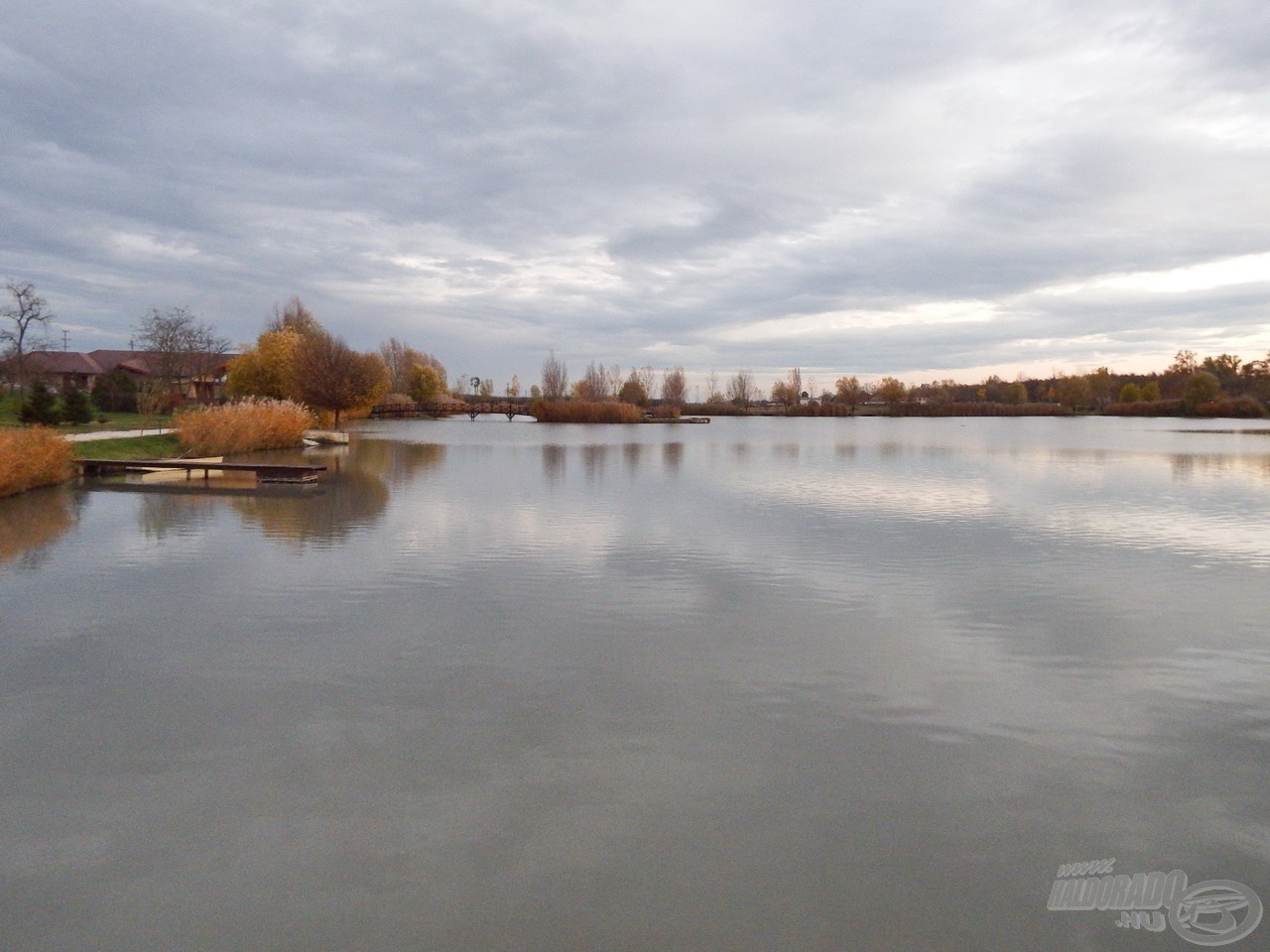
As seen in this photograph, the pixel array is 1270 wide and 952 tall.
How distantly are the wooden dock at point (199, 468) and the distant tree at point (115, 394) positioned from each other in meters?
22.3

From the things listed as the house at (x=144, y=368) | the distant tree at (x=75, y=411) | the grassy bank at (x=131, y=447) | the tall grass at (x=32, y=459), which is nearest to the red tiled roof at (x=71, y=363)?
the house at (x=144, y=368)

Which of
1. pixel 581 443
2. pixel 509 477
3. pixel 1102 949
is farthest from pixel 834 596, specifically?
pixel 581 443

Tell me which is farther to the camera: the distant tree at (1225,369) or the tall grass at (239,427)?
the distant tree at (1225,369)

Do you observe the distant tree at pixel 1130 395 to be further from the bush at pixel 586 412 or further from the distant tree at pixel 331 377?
the distant tree at pixel 331 377

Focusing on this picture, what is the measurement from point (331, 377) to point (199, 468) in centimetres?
2124

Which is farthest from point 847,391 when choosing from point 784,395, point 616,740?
point 616,740

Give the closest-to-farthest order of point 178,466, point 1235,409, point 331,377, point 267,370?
point 178,466, point 331,377, point 267,370, point 1235,409

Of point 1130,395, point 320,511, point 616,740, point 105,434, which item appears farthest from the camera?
point 1130,395

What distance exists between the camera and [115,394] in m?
38.8

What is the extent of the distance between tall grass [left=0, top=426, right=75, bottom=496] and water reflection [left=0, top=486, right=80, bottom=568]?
19 centimetres

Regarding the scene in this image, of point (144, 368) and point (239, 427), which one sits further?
point (144, 368)

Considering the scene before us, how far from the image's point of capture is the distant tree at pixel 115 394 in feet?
123

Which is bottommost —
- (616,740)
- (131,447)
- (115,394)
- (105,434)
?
(616,740)

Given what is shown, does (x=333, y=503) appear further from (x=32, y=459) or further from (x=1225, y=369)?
(x=1225, y=369)
